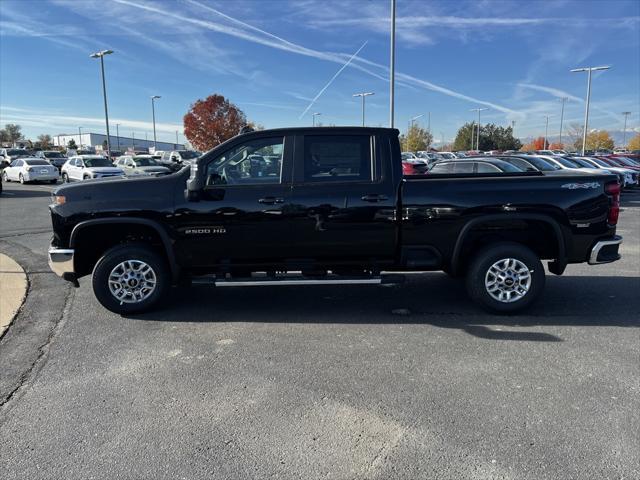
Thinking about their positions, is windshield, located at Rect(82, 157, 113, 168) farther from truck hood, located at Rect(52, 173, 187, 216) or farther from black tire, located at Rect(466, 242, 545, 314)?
black tire, located at Rect(466, 242, 545, 314)

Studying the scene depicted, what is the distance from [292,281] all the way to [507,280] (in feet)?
7.57

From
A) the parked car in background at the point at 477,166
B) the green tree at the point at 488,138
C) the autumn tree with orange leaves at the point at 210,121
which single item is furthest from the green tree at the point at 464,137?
the parked car in background at the point at 477,166

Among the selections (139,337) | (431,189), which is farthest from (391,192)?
(139,337)

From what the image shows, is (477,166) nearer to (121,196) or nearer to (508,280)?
(508,280)

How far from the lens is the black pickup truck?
513 cm

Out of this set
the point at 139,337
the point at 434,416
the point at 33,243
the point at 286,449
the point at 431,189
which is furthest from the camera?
the point at 33,243

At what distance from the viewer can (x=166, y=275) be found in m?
5.31

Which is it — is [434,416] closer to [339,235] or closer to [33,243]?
[339,235]

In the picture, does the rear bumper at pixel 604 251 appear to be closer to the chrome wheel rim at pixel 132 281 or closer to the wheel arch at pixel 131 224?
the wheel arch at pixel 131 224

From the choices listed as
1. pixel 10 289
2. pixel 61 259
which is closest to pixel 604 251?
pixel 61 259

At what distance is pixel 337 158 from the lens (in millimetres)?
5309

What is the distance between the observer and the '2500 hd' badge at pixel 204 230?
5.14m

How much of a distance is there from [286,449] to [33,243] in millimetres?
8980

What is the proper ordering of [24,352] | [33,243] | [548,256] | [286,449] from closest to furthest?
[286,449], [24,352], [548,256], [33,243]
